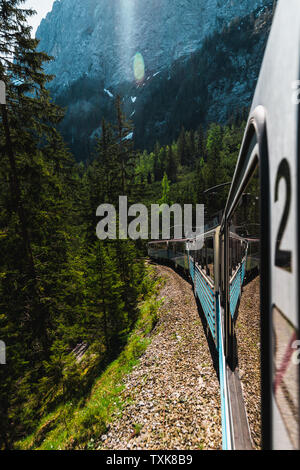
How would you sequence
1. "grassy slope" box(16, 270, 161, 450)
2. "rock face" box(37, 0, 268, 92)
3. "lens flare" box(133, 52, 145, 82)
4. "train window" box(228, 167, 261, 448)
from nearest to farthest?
"train window" box(228, 167, 261, 448) → "grassy slope" box(16, 270, 161, 450) → "rock face" box(37, 0, 268, 92) → "lens flare" box(133, 52, 145, 82)

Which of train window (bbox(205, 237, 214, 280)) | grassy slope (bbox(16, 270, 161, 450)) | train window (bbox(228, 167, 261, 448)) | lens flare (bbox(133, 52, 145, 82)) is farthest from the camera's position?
lens flare (bbox(133, 52, 145, 82))

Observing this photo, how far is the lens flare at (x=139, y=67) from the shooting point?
542ft

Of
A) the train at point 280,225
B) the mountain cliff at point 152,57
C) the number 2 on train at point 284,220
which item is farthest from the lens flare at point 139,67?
the number 2 on train at point 284,220

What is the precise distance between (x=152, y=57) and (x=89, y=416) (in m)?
214

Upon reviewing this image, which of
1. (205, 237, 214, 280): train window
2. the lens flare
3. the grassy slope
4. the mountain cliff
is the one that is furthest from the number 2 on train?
the lens flare

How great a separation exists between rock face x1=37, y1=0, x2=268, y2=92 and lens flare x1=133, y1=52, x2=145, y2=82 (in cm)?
297

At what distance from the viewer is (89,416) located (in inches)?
217

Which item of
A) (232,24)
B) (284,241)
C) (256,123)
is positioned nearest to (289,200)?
(284,241)

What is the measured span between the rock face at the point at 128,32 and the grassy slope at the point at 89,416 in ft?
665

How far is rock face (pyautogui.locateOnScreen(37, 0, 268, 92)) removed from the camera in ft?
497

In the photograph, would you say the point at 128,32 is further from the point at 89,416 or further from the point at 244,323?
the point at 89,416

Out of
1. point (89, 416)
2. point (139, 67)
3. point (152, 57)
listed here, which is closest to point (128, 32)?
point (152, 57)

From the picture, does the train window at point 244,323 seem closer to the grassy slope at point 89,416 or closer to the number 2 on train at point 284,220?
the number 2 on train at point 284,220

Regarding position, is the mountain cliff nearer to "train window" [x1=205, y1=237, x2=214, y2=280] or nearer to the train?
"train window" [x1=205, y1=237, x2=214, y2=280]
